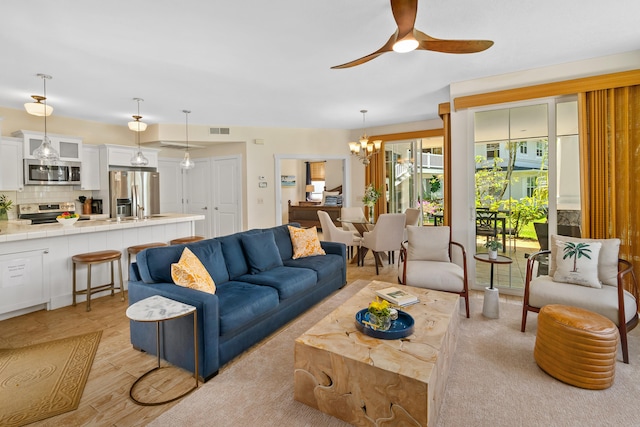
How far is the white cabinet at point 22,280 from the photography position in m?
3.20

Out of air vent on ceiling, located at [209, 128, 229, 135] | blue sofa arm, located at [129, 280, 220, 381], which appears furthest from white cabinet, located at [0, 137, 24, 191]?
blue sofa arm, located at [129, 280, 220, 381]

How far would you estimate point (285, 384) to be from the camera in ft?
7.10

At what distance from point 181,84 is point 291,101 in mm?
1587

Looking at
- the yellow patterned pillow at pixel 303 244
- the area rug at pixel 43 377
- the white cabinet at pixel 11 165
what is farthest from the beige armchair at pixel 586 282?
the white cabinet at pixel 11 165

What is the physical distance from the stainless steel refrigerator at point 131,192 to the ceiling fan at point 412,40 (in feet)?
18.1

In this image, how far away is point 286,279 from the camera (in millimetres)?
3098

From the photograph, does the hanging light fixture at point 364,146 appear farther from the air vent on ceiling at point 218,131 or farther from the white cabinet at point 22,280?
the white cabinet at point 22,280

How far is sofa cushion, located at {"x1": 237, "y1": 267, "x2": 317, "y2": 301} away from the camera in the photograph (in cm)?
298

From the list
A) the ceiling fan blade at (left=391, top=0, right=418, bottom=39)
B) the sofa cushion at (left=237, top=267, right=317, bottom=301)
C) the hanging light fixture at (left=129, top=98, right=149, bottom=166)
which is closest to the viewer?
the ceiling fan blade at (left=391, top=0, right=418, bottom=39)

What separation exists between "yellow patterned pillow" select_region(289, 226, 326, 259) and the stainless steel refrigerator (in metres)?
3.44

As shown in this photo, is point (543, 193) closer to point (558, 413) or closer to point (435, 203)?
point (558, 413)

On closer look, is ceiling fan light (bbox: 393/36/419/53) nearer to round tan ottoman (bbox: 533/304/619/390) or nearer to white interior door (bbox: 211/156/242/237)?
round tan ottoman (bbox: 533/304/619/390)

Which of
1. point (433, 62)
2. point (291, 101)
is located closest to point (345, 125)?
point (291, 101)

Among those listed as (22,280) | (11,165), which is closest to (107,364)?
(22,280)
